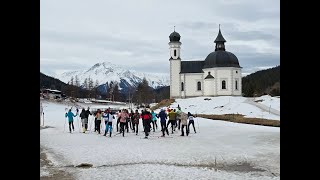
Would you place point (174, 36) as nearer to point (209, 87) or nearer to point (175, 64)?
point (175, 64)

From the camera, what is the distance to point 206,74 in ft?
299

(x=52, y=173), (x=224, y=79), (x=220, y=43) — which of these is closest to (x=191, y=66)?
(x=224, y=79)

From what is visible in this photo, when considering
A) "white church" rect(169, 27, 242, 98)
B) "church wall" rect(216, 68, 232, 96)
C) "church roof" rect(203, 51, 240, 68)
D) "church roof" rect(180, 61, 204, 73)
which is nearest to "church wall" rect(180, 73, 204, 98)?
"white church" rect(169, 27, 242, 98)

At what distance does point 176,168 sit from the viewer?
47.7ft

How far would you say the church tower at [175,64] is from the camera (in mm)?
92438

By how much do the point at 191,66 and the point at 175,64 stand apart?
3.52 meters

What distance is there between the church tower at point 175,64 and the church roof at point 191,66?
44.1 inches

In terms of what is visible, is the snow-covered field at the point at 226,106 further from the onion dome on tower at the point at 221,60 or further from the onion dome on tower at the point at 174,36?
the onion dome on tower at the point at 174,36

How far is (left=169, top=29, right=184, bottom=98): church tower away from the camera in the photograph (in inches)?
3639

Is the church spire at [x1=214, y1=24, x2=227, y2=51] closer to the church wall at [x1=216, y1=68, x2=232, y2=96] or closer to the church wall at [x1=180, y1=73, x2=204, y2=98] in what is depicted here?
the church wall at [x1=180, y1=73, x2=204, y2=98]

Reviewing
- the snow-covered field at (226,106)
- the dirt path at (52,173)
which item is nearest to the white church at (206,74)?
the snow-covered field at (226,106)
